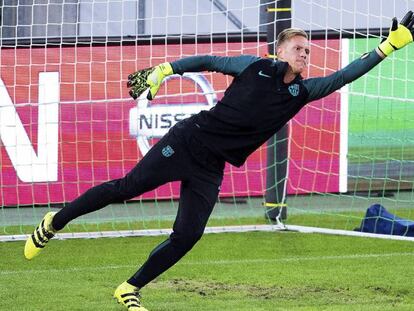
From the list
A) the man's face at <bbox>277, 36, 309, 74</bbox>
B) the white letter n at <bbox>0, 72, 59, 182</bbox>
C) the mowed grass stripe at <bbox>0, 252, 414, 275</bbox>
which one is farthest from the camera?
the white letter n at <bbox>0, 72, 59, 182</bbox>

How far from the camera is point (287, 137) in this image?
40.5ft

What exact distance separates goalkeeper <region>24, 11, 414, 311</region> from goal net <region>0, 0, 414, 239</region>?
5.20m

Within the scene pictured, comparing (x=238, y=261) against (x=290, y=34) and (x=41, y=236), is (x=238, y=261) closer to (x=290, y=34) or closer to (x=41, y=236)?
(x=41, y=236)

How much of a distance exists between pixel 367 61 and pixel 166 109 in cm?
616

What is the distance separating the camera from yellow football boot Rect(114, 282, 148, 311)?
7296mm

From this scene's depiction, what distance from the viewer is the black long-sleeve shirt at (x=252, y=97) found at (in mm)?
7297

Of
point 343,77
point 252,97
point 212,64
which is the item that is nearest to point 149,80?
point 212,64

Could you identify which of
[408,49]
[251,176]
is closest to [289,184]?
[251,176]

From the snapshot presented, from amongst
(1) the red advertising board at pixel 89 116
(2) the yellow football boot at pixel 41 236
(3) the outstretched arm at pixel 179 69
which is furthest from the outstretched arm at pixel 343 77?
(1) the red advertising board at pixel 89 116

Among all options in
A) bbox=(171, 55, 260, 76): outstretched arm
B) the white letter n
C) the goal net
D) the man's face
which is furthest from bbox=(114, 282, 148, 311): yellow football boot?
the white letter n

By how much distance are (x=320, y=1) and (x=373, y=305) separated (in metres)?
6.90

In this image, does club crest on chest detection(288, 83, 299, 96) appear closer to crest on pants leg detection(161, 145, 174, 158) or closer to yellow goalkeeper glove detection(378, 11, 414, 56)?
yellow goalkeeper glove detection(378, 11, 414, 56)

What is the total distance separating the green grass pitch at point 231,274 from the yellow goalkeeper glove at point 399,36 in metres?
1.76

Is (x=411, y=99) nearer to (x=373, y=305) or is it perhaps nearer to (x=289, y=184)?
(x=289, y=184)
